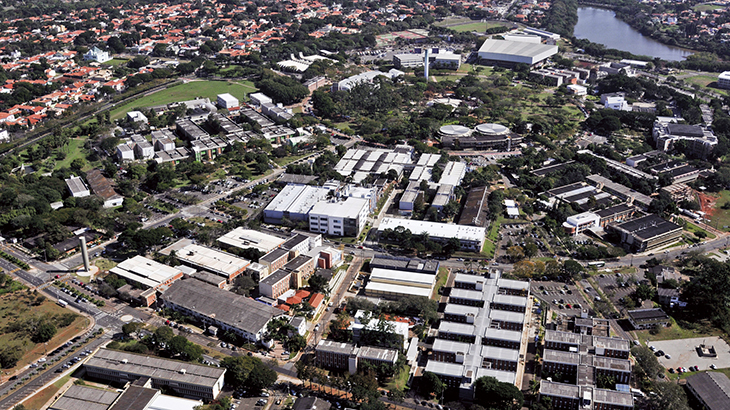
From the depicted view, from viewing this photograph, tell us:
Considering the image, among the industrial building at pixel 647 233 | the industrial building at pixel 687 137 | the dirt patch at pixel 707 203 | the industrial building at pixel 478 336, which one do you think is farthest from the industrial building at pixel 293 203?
the industrial building at pixel 687 137

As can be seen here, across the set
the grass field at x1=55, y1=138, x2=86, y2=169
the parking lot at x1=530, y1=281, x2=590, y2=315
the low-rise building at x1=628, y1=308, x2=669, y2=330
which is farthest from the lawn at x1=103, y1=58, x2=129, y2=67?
the low-rise building at x1=628, y1=308, x2=669, y2=330

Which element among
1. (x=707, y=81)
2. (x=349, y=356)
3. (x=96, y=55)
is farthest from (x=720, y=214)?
(x=96, y=55)

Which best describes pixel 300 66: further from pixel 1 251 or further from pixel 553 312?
pixel 553 312

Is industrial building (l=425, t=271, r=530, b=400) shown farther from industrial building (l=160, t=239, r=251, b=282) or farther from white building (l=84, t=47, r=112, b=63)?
white building (l=84, t=47, r=112, b=63)

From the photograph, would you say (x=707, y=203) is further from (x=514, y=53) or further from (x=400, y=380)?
(x=514, y=53)

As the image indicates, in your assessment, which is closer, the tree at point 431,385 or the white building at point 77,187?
the tree at point 431,385

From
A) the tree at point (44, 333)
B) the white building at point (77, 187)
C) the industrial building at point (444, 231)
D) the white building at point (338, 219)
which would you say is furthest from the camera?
the white building at point (77, 187)

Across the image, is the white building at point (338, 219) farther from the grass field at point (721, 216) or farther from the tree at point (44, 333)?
the grass field at point (721, 216)
